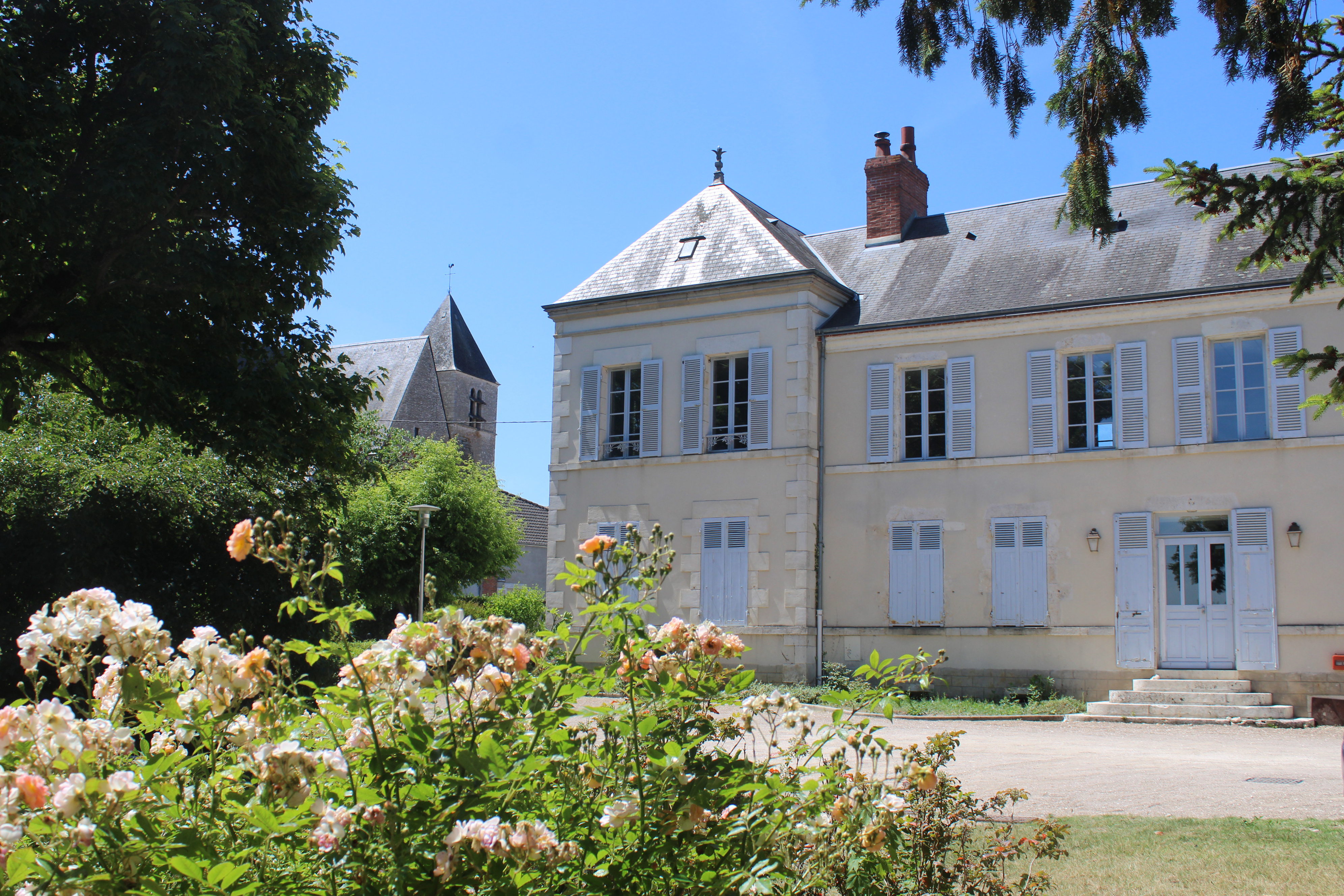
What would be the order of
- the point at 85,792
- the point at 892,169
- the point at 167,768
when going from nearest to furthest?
the point at 85,792, the point at 167,768, the point at 892,169

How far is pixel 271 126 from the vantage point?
10555mm

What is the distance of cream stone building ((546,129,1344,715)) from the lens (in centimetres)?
1368

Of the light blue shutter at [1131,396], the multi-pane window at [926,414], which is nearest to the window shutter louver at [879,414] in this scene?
the multi-pane window at [926,414]

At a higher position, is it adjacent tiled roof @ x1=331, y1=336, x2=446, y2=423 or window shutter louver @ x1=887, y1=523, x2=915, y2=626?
adjacent tiled roof @ x1=331, y1=336, x2=446, y2=423

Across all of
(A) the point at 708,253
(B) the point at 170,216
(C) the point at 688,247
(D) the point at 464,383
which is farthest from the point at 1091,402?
(D) the point at 464,383

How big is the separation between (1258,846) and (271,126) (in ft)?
32.4

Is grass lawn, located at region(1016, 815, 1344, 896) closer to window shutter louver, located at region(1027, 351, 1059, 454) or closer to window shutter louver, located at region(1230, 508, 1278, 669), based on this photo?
window shutter louver, located at region(1230, 508, 1278, 669)

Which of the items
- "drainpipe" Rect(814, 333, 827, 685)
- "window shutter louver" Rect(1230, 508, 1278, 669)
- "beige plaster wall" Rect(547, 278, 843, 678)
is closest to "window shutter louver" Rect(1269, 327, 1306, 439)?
"window shutter louver" Rect(1230, 508, 1278, 669)

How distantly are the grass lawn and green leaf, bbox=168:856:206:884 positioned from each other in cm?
359

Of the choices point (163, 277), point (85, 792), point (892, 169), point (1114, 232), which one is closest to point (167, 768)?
point (85, 792)

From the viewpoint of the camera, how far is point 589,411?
18000 millimetres

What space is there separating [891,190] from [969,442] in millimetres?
5508

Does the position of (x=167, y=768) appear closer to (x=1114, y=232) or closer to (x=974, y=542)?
(x=974, y=542)

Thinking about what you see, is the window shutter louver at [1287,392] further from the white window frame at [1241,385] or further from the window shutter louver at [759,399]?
the window shutter louver at [759,399]
